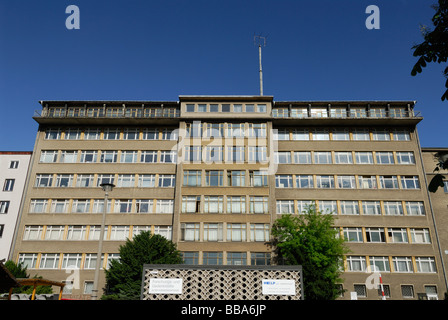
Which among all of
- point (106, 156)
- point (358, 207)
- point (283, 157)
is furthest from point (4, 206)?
point (358, 207)

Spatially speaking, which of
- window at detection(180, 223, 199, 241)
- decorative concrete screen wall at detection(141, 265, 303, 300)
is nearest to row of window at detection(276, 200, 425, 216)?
window at detection(180, 223, 199, 241)

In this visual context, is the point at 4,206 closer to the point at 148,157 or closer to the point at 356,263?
the point at 148,157

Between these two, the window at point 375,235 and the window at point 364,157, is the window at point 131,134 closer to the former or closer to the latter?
the window at point 364,157

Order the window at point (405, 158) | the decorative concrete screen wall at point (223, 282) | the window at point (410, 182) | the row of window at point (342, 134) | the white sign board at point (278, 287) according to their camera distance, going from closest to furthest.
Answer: the white sign board at point (278, 287)
the decorative concrete screen wall at point (223, 282)
the window at point (410, 182)
the window at point (405, 158)
the row of window at point (342, 134)

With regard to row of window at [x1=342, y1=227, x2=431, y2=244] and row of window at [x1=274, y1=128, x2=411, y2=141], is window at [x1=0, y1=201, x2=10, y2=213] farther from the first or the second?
row of window at [x1=342, y1=227, x2=431, y2=244]

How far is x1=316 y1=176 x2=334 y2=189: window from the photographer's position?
134ft

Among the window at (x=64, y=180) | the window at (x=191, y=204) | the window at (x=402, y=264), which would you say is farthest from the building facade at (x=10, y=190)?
the window at (x=402, y=264)

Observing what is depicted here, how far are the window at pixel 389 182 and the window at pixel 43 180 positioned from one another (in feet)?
132

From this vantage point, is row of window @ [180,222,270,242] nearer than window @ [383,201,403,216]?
Yes

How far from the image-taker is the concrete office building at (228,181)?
3784cm

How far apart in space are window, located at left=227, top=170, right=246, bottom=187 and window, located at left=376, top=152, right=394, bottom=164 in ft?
55.2

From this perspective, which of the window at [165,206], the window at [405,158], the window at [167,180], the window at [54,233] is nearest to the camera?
the window at [54,233]

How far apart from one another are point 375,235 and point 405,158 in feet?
35.2
